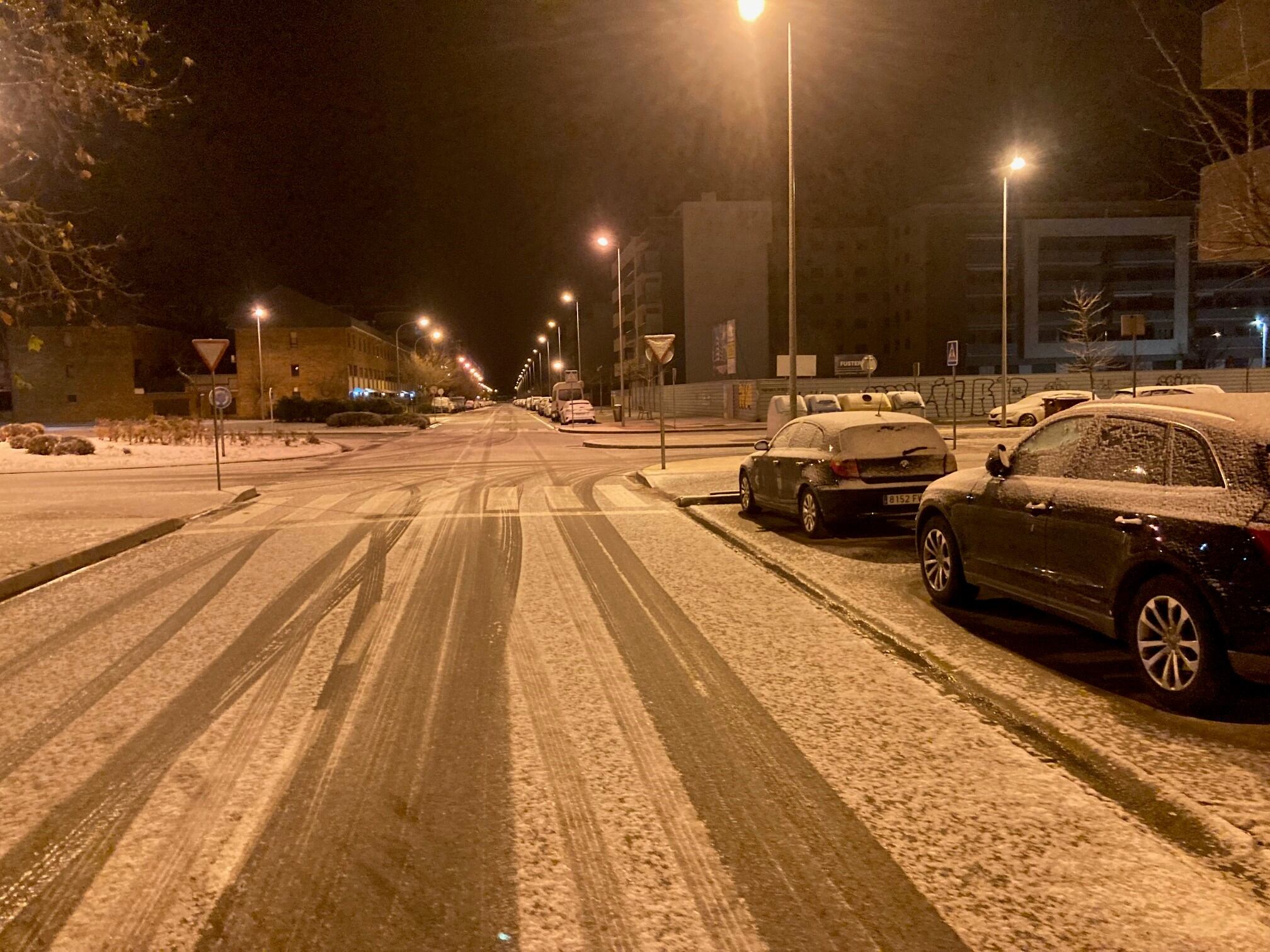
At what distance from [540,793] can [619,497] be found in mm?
12313

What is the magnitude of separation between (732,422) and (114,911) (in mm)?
45255

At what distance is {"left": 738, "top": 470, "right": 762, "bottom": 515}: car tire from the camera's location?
44.3ft

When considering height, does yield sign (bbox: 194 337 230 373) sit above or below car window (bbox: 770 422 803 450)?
above

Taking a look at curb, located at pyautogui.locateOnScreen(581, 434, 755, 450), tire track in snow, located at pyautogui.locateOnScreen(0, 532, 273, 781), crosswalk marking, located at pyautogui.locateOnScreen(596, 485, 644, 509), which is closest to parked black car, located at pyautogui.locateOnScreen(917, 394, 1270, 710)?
tire track in snow, located at pyautogui.locateOnScreen(0, 532, 273, 781)

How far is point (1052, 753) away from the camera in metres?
4.54

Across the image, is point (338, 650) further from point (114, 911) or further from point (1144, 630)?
point (1144, 630)

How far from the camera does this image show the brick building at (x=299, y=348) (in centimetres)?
7931

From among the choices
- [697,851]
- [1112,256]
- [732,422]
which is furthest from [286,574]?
[1112,256]

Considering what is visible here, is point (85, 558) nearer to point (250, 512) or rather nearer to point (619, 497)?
point (250, 512)

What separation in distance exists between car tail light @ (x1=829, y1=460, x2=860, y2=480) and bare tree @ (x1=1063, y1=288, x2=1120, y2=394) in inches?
1337

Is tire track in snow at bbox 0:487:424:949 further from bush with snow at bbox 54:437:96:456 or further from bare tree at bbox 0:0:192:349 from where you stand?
bush with snow at bbox 54:437:96:456

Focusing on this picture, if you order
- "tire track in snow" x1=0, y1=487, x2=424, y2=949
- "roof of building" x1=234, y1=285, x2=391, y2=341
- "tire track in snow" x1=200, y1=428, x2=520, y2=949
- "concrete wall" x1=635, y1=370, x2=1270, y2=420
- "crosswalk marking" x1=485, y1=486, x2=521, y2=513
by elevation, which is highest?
"roof of building" x1=234, y1=285, x2=391, y2=341

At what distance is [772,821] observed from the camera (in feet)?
12.4

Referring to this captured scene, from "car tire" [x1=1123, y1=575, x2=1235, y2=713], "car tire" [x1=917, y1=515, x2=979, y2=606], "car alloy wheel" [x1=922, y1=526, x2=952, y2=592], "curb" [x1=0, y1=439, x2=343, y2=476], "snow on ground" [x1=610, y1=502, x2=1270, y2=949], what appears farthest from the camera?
"curb" [x1=0, y1=439, x2=343, y2=476]
